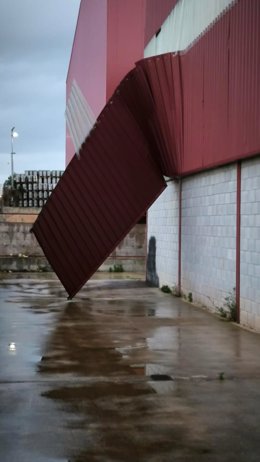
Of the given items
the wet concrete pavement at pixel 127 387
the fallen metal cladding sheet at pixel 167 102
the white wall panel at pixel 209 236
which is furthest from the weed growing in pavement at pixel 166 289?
the wet concrete pavement at pixel 127 387

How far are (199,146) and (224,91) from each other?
76.7 inches

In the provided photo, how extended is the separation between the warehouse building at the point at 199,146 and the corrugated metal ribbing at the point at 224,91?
0.02 metres

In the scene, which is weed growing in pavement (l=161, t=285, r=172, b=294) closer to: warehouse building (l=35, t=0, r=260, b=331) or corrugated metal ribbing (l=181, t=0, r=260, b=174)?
warehouse building (l=35, t=0, r=260, b=331)

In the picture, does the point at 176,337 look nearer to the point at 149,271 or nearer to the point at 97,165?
the point at 97,165

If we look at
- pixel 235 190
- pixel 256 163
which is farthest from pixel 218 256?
pixel 256 163

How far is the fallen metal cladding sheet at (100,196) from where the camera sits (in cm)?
1498

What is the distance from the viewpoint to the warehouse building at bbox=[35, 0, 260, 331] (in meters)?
11.1

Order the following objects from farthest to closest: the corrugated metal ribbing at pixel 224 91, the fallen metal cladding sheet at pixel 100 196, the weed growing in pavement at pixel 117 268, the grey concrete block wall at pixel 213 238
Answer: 1. the weed growing in pavement at pixel 117 268
2. the fallen metal cladding sheet at pixel 100 196
3. the grey concrete block wall at pixel 213 238
4. the corrugated metal ribbing at pixel 224 91

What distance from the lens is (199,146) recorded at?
45.8 ft

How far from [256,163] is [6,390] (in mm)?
5992

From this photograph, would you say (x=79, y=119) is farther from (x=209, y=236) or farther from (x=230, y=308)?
(x=230, y=308)

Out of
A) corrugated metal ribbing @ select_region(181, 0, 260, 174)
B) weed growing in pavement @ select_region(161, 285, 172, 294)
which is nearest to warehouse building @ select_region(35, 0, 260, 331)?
corrugated metal ribbing @ select_region(181, 0, 260, 174)

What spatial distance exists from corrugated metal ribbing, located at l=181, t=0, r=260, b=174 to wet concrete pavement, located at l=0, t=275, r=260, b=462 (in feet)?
10.8

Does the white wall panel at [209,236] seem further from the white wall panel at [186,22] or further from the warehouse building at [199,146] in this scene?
the white wall panel at [186,22]
